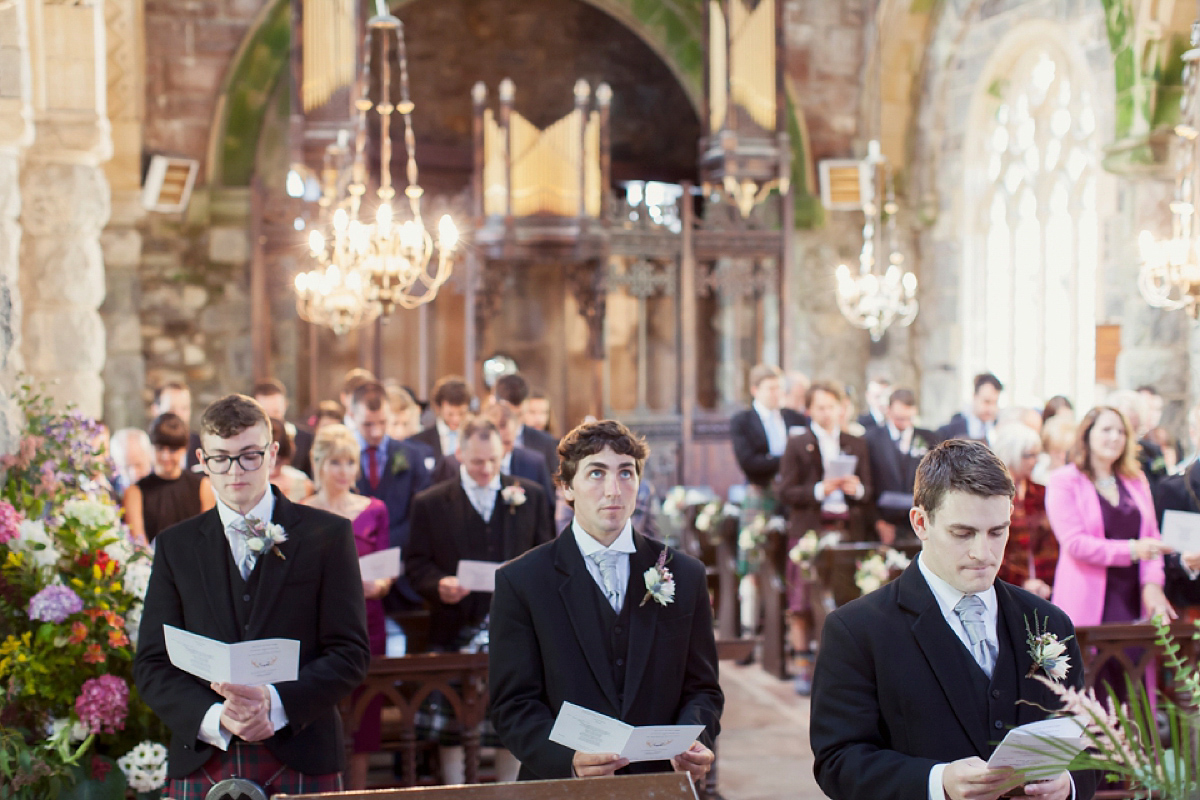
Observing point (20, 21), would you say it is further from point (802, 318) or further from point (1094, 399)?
point (802, 318)

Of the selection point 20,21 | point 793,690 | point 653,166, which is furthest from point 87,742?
point 653,166

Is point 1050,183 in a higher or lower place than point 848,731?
higher

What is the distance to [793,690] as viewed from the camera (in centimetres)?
657

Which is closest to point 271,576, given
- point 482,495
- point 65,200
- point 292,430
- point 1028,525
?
point 482,495

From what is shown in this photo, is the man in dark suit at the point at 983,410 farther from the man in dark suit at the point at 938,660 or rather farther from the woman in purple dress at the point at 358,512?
the man in dark suit at the point at 938,660

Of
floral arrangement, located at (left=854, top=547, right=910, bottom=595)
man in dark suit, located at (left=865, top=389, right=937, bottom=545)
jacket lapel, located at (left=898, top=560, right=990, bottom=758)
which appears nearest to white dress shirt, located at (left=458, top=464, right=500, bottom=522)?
floral arrangement, located at (left=854, top=547, right=910, bottom=595)

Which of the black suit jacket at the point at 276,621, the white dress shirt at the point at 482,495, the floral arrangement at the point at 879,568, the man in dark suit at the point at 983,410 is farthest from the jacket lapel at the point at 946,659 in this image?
the man in dark suit at the point at 983,410

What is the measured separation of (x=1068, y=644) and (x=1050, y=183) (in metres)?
8.30

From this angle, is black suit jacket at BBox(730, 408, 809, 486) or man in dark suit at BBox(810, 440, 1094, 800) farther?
black suit jacket at BBox(730, 408, 809, 486)

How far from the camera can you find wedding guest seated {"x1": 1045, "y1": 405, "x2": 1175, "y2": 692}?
4516mm

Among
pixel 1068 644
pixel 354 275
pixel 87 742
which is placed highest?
pixel 354 275

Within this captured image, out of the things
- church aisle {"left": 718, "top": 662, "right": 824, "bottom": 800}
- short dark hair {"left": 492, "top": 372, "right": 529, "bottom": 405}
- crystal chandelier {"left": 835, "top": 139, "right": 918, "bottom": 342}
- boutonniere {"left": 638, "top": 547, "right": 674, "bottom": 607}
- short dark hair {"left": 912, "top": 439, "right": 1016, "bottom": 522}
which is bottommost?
church aisle {"left": 718, "top": 662, "right": 824, "bottom": 800}

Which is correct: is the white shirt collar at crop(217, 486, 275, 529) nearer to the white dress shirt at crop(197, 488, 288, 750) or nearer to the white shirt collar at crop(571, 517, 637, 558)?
the white dress shirt at crop(197, 488, 288, 750)

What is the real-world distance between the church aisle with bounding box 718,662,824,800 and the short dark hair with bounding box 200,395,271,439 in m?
2.83
